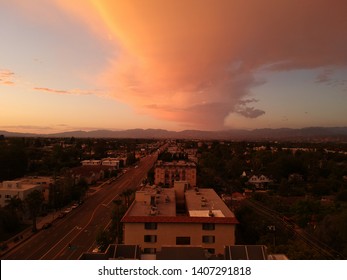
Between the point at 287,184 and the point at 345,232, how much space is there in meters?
14.6

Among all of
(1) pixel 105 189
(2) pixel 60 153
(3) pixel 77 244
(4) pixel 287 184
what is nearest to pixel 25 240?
(3) pixel 77 244

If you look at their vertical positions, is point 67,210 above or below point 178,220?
below

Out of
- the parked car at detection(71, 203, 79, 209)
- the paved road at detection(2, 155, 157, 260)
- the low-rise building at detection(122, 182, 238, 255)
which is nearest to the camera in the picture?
the low-rise building at detection(122, 182, 238, 255)

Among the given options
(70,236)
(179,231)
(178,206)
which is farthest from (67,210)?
(179,231)

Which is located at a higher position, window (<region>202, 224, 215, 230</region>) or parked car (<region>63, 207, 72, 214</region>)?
window (<region>202, 224, 215, 230</region>)

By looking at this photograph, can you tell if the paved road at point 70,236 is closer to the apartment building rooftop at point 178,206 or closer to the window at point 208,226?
the apartment building rooftop at point 178,206

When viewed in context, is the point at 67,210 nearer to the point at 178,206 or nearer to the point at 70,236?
the point at 70,236

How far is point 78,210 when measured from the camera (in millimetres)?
17781

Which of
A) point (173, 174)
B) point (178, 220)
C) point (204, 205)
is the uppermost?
point (204, 205)

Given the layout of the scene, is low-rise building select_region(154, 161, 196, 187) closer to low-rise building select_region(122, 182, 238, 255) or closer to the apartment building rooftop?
the apartment building rooftop

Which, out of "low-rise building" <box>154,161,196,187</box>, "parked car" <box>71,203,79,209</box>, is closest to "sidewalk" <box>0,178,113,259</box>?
"parked car" <box>71,203,79,209</box>

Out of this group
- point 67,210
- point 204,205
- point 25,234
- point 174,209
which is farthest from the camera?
point 67,210

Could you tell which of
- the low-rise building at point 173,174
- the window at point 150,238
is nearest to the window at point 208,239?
the window at point 150,238

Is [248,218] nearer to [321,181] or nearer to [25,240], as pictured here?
[25,240]
